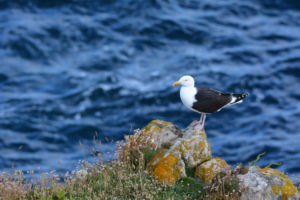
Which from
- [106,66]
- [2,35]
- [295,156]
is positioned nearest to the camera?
[295,156]

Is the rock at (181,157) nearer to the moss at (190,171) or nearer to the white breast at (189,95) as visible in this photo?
the moss at (190,171)

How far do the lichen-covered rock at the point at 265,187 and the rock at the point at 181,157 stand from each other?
1.33 metres

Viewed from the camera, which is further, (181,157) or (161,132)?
(161,132)

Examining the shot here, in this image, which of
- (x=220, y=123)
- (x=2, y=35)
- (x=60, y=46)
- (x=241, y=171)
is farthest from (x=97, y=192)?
(x=2, y=35)

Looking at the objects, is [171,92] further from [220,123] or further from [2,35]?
[2,35]

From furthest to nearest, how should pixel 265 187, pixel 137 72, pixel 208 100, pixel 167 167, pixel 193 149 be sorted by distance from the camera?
1. pixel 137 72
2. pixel 208 100
3. pixel 193 149
4. pixel 167 167
5. pixel 265 187

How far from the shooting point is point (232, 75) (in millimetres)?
23391

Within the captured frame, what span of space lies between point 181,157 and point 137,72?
1528 centimetres

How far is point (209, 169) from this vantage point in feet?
28.4

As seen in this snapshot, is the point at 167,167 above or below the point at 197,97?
below

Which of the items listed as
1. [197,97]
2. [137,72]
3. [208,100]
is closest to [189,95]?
[197,97]

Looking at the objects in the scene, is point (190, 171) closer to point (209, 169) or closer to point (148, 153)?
point (209, 169)

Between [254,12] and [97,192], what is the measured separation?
2458cm

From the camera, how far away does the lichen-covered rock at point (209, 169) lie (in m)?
8.52
